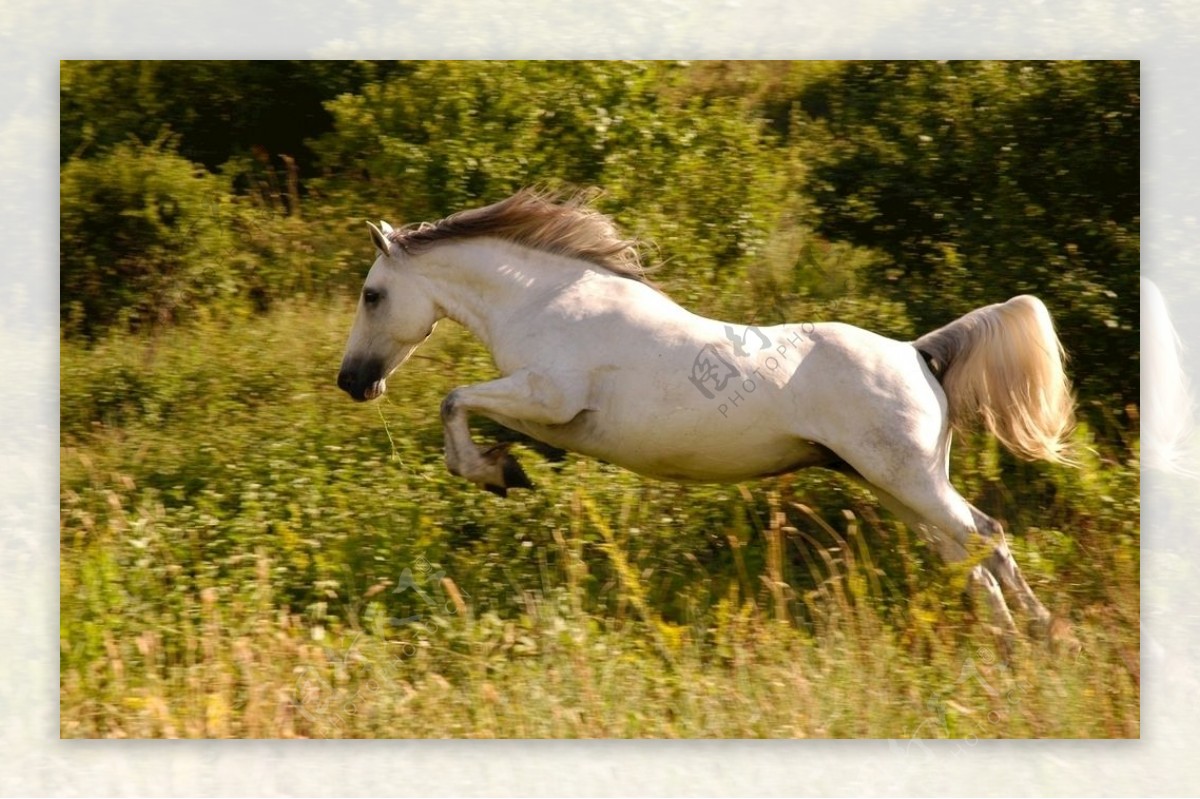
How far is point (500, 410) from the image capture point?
5.50 m

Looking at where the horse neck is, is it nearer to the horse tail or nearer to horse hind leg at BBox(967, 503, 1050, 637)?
the horse tail

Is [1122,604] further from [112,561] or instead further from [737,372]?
[112,561]

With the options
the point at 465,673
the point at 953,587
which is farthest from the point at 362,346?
the point at 953,587

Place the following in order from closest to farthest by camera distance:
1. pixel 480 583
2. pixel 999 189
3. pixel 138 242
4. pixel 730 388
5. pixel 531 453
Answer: pixel 730 388 → pixel 480 583 → pixel 531 453 → pixel 999 189 → pixel 138 242

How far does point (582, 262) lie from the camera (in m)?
5.78

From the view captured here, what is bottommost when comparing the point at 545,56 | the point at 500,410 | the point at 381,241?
the point at 500,410

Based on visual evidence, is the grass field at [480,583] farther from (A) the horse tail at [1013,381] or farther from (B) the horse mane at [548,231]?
(B) the horse mane at [548,231]

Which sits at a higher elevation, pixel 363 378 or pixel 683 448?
pixel 363 378

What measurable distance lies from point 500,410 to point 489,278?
58 cm

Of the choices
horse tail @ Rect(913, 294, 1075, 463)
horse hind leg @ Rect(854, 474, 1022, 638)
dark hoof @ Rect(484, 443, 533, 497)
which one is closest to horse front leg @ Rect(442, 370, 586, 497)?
dark hoof @ Rect(484, 443, 533, 497)

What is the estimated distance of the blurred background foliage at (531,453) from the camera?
18.3ft

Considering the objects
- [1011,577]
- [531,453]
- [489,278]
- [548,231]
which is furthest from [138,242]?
[1011,577]

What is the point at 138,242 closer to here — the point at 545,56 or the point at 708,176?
the point at 708,176

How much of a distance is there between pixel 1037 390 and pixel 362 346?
102 inches
